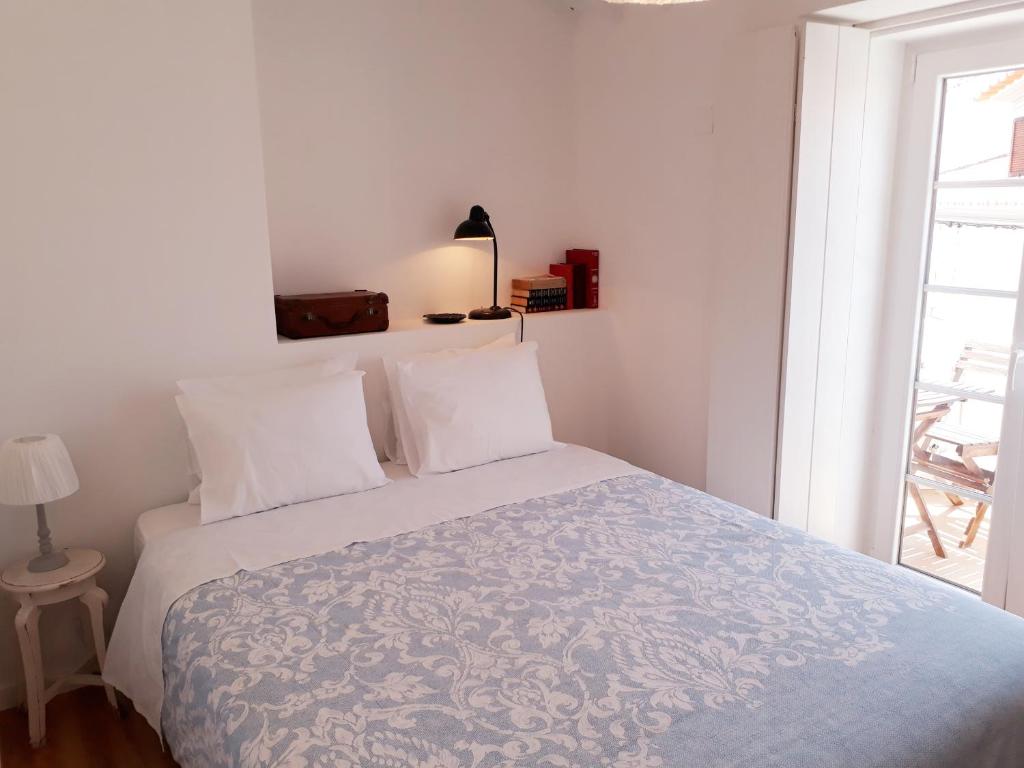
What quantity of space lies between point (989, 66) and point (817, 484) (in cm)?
150

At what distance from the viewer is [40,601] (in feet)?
7.49

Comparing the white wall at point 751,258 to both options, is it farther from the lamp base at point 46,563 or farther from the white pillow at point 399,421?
the lamp base at point 46,563

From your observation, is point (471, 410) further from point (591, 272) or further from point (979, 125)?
point (979, 125)

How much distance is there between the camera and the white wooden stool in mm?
2254

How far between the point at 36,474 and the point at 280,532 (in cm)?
67

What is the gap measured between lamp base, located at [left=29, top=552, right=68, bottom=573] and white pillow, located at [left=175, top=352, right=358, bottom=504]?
1.30ft

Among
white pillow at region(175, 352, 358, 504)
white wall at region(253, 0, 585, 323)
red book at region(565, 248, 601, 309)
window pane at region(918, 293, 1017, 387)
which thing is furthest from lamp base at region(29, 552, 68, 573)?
window pane at region(918, 293, 1017, 387)

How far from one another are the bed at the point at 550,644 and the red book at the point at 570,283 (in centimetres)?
135

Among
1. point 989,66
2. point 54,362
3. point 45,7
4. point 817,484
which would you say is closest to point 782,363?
point 817,484

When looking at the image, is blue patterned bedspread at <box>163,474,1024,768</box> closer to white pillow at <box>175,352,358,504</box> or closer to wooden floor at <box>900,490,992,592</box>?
white pillow at <box>175,352,358,504</box>

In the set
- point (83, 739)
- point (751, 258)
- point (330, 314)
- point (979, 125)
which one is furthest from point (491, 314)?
point (83, 739)

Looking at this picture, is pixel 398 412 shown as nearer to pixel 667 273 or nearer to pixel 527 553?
pixel 527 553

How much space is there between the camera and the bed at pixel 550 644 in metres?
1.48

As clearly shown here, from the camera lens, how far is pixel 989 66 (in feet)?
8.42
